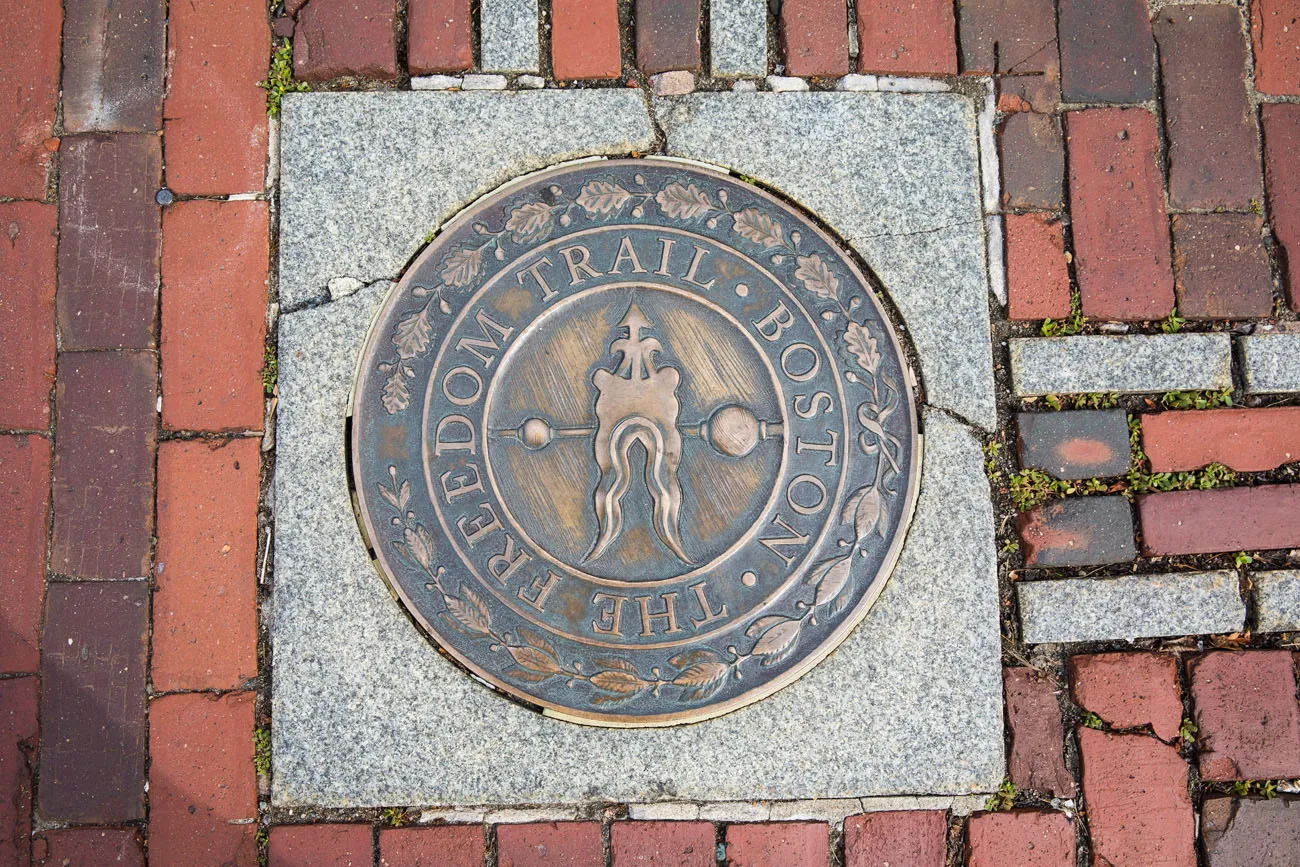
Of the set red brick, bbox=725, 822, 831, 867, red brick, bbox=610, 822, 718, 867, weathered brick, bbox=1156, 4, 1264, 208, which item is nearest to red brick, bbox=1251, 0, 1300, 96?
weathered brick, bbox=1156, 4, 1264, 208

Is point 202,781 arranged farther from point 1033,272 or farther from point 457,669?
point 1033,272

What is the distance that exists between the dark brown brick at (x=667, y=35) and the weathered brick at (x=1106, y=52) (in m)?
0.99

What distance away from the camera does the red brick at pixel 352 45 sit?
2141mm

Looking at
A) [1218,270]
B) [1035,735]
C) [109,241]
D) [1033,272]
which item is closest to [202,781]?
[109,241]

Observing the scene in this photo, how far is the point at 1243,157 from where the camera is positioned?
2.21 m

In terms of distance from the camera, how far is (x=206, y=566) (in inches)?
80.0

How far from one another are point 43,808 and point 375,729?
82cm

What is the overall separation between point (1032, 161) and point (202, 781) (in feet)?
8.63

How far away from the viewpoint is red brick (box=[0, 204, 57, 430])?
206cm

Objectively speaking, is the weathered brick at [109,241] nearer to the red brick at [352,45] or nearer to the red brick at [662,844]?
the red brick at [352,45]

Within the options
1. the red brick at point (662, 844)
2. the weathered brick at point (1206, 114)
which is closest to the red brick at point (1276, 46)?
the weathered brick at point (1206, 114)

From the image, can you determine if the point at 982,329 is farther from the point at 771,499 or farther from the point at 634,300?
the point at 634,300

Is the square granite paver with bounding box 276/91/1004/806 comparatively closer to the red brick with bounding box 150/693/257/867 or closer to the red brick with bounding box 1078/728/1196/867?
the red brick with bounding box 150/693/257/867

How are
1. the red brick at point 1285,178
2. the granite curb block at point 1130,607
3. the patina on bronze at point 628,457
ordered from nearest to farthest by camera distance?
the patina on bronze at point 628,457 < the granite curb block at point 1130,607 < the red brick at point 1285,178
